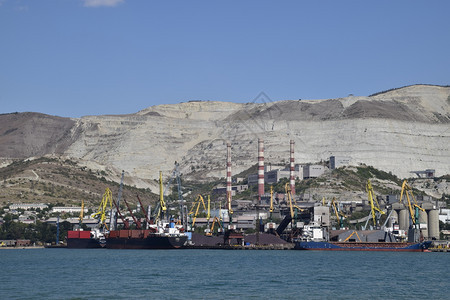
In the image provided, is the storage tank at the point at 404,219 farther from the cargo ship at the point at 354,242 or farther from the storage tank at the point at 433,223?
the cargo ship at the point at 354,242

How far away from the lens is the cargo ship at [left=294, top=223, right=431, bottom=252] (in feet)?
452

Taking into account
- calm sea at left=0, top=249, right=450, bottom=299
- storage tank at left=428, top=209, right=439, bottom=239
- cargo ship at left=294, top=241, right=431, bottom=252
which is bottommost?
calm sea at left=0, top=249, right=450, bottom=299

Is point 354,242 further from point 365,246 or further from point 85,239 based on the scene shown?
point 85,239

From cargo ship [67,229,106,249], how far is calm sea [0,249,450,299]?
6537 centimetres

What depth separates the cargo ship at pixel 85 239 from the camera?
164 meters

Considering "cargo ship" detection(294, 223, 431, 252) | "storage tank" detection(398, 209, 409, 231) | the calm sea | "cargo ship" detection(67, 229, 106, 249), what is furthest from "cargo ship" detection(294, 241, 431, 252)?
"cargo ship" detection(67, 229, 106, 249)

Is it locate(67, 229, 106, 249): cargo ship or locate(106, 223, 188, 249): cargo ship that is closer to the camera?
locate(106, 223, 188, 249): cargo ship

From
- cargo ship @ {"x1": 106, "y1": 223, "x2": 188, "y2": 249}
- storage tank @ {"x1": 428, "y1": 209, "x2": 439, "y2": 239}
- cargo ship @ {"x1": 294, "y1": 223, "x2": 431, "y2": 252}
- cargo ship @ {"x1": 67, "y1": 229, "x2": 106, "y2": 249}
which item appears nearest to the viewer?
cargo ship @ {"x1": 294, "y1": 223, "x2": 431, "y2": 252}

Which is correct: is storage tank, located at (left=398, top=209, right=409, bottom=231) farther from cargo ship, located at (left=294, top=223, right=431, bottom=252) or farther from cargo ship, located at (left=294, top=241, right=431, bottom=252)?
cargo ship, located at (left=294, top=241, right=431, bottom=252)

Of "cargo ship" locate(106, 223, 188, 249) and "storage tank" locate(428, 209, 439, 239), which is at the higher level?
"storage tank" locate(428, 209, 439, 239)

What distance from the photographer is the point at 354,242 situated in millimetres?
140375

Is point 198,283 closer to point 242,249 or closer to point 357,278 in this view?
point 357,278

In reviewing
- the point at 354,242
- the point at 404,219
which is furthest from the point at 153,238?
the point at 404,219

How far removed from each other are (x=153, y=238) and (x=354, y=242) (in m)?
34.3
